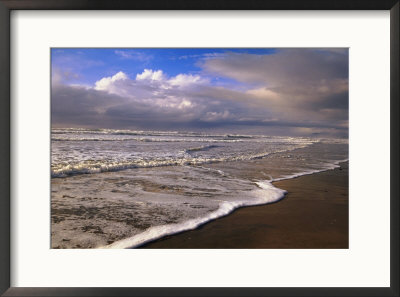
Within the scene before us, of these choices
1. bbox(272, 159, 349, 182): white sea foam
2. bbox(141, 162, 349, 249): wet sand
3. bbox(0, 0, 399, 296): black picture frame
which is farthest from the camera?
bbox(272, 159, 349, 182): white sea foam

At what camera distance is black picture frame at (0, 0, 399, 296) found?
71.5 inches

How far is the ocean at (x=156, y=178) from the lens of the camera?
7.25ft

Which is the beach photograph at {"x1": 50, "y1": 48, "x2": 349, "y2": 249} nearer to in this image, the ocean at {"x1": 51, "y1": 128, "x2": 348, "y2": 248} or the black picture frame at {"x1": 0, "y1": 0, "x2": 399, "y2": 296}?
the ocean at {"x1": 51, "y1": 128, "x2": 348, "y2": 248}

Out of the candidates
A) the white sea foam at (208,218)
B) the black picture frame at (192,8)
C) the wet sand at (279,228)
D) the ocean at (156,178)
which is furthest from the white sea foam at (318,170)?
the black picture frame at (192,8)

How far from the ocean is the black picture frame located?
0.33 m

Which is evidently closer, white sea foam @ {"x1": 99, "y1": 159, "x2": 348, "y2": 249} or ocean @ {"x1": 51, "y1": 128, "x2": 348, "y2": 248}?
white sea foam @ {"x1": 99, "y1": 159, "x2": 348, "y2": 249}

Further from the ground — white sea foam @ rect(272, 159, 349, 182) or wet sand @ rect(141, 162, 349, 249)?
white sea foam @ rect(272, 159, 349, 182)

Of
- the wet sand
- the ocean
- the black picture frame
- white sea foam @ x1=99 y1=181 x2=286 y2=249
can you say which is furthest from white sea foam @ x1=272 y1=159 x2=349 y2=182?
the black picture frame

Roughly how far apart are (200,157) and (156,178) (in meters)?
1.88

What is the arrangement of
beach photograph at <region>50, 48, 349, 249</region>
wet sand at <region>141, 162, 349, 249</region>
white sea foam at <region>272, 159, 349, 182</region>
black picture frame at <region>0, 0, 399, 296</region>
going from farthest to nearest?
white sea foam at <region>272, 159, 349, 182</region> → beach photograph at <region>50, 48, 349, 249</region> → wet sand at <region>141, 162, 349, 249</region> → black picture frame at <region>0, 0, 399, 296</region>

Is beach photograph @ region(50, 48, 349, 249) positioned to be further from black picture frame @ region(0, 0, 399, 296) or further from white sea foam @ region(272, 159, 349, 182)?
black picture frame @ region(0, 0, 399, 296)

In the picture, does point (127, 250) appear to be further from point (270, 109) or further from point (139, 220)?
point (270, 109)

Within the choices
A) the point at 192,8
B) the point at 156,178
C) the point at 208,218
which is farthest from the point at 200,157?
the point at 192,8

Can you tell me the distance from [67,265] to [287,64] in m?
3.03
